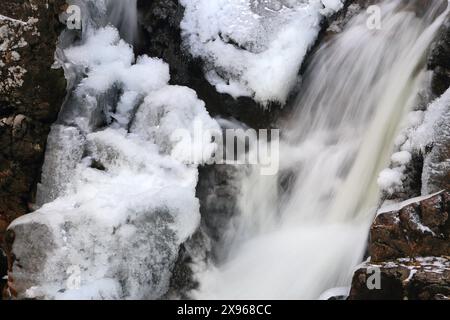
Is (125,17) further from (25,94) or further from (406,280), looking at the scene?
(406,280)

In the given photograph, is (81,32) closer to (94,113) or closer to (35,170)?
(94,113)

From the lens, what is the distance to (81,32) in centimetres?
524

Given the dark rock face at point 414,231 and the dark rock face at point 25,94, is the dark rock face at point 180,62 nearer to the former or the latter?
the dark rock face at point 25,94

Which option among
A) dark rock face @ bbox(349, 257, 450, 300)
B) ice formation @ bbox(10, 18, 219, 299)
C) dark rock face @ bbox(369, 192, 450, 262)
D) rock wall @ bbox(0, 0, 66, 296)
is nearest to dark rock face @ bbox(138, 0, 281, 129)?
ice formation @ bbox(10, 18, 219, 299)

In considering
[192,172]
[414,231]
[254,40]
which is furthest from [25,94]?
[414,231]

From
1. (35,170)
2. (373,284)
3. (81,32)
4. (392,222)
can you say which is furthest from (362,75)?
(35,170)

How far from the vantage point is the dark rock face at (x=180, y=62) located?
536cm

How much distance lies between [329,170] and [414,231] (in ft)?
4.31

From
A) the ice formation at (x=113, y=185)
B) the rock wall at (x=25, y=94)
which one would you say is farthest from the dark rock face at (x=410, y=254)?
the rock wall at (x=25, y=94)

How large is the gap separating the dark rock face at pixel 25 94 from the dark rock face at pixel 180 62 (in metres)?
1.33

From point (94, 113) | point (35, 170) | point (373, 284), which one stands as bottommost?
point (373, 284)

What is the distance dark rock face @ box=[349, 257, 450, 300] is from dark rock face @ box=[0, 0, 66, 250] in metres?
2.76
